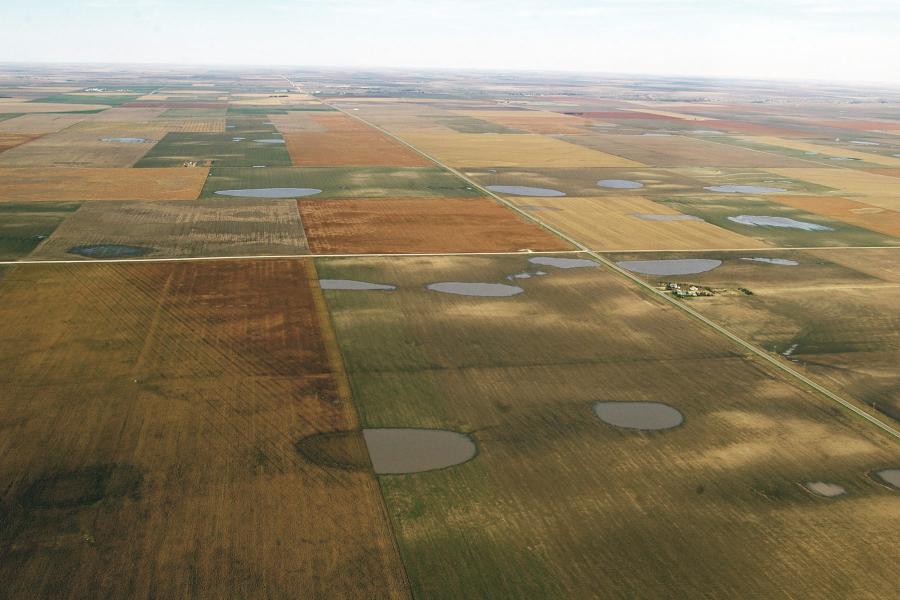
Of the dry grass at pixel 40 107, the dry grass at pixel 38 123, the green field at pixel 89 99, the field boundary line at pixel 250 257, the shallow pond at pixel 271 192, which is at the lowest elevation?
the field boundary line at pixel 250 257

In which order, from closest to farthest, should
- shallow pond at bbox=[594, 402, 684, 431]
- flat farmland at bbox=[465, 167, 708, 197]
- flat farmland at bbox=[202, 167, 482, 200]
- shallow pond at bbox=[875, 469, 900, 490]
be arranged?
shallow pond at bbox=[875, 469, 900, 490], shallow pond at bbox=[594, 402, 684, 431], flat farmland at bbox=[202, 167, 482, 200], flat farmland at bbox=[465, 167, 708, 197]

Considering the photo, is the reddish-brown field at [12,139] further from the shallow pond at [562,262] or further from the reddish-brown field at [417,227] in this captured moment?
the shallow pond at [562,262]

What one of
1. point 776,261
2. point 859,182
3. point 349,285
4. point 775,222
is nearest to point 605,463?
point 349,285

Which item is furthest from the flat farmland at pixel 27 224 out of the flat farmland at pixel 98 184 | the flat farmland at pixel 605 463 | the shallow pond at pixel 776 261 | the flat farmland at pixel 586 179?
the shallow pond at pixel 776 261

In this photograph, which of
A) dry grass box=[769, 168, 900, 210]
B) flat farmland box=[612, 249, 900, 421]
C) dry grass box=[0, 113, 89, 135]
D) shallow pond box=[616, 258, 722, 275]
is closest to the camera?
flat farmland box=[612, 249, 900, 421]

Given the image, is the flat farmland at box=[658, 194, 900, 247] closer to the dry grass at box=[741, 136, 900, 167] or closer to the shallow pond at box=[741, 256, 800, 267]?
the shallow pond at box=[741, 256, 800, 267]

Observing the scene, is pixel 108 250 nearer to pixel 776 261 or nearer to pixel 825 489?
pixel 825 489

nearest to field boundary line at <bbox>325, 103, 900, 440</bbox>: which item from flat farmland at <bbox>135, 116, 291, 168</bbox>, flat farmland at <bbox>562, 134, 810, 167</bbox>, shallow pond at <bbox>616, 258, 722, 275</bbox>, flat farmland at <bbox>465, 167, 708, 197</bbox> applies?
shallow pond at <bbox>616, 258, 722, 275</bbox>
